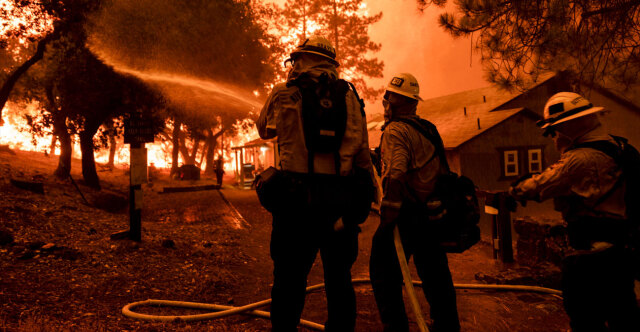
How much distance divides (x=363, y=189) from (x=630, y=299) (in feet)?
5.90

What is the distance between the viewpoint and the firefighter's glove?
307 centimetres

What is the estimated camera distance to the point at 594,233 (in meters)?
2.33

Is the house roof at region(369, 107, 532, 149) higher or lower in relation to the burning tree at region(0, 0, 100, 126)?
lower

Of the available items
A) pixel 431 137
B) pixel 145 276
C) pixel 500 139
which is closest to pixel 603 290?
pixel 431 137

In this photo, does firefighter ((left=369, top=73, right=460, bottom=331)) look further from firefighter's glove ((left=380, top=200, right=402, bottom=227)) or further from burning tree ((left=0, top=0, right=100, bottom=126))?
burning tree ((left=0, top=0, right=100, bottom=126))

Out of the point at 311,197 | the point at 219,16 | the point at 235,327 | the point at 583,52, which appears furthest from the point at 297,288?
the point at 219,16

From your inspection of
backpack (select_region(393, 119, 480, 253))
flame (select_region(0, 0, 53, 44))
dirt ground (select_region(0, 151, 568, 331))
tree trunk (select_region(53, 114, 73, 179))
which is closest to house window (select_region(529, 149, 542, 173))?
dirt ground (select_region(0, 151, 568, 331))

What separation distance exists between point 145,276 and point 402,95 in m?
4.15

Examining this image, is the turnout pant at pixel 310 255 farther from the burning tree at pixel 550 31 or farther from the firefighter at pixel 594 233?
the burning tree at pixel 550 31

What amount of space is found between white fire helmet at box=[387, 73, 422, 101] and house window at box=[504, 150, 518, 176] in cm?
1569

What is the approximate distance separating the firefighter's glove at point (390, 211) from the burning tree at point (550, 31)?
488 centimetres

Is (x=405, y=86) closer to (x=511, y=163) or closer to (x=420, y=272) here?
(x=420, y=272)

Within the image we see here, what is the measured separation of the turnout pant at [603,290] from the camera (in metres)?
2.29

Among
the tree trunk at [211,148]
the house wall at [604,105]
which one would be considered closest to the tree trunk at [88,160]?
the house wall at [604,105]
